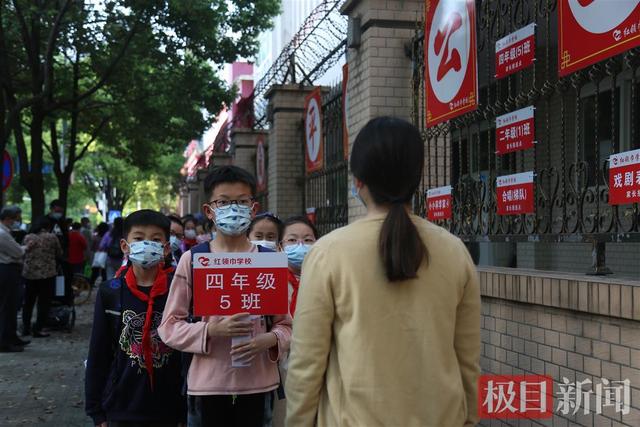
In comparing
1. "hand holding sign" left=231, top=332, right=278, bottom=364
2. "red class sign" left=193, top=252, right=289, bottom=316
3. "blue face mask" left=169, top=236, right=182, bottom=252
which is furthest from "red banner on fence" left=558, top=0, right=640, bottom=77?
"blue face mask" left=169, top=236, right=182, bottom=252

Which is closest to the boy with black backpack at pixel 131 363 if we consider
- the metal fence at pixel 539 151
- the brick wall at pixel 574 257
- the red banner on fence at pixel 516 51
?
the metal fence at pixel 539 151

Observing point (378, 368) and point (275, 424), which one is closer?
point (378, 368)

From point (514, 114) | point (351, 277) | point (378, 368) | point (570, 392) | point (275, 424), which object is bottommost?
point (275, 424)

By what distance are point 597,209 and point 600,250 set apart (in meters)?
0.24

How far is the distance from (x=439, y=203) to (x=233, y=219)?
333 cm

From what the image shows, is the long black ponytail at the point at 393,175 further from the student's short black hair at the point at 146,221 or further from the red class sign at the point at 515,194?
the red class sign at the point at 515,194

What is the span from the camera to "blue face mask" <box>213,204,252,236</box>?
3.46m

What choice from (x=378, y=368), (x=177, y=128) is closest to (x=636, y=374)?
(x=378, y=368)

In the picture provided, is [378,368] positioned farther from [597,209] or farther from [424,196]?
[424,196]

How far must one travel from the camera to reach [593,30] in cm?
426

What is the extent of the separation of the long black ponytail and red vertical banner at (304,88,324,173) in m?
8.29

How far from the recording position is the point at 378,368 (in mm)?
2287

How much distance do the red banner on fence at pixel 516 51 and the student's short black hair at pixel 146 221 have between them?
2586 millimetres

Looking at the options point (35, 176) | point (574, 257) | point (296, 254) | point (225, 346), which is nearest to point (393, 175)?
point (225, 346)
